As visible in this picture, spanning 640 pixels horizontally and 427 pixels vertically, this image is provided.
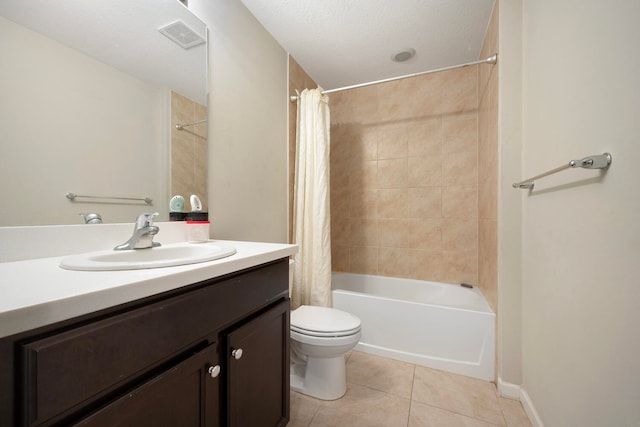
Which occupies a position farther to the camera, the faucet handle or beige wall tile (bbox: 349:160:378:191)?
beige wall tile (bbox: 349:160:378:191)

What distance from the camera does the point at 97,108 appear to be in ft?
2.98

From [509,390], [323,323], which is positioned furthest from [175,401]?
[509,390]

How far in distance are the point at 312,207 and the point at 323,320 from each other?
800 mm

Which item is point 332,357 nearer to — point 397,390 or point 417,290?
point 397,390

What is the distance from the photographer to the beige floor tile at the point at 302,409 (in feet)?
3.96

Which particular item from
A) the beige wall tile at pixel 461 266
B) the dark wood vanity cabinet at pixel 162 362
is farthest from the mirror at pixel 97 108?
the beige wall tile at pixel 461 266

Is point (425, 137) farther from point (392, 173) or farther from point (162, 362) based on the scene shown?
point (162, 362)

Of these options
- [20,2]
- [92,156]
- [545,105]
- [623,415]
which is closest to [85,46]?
[20,2]

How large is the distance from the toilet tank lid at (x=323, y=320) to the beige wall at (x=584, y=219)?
826 mm

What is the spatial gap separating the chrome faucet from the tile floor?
106 centimetres

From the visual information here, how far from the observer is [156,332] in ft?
1.79

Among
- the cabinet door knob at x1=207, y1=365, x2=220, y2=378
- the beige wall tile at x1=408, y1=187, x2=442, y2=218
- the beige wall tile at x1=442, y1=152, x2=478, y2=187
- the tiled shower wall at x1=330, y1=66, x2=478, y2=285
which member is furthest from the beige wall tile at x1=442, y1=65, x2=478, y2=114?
the cabinet door knob at x1=207, y1=365, x2=220, y2=378

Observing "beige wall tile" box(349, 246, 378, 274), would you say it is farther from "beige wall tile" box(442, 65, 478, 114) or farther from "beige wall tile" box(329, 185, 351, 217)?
"beige wall tile" box(442, 65, 478, 114)

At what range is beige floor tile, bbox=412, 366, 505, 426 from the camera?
1.28m
